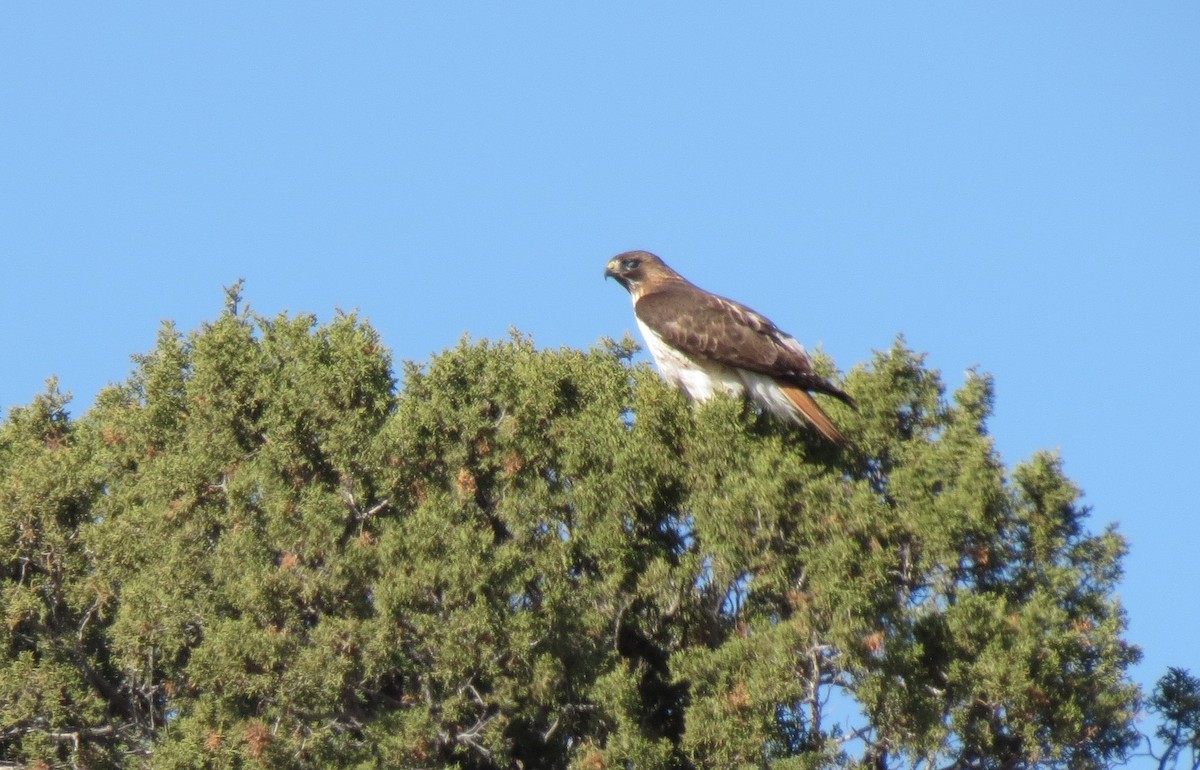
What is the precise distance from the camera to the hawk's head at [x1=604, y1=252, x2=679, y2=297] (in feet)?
50.8

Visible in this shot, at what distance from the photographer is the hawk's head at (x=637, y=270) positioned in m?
15.5

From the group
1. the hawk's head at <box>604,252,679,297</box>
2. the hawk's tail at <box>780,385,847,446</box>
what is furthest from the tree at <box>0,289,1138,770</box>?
the hawk's head at <box>604,252,679,297</box>

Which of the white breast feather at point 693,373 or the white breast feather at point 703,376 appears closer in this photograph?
the white breast feather at point 703,376

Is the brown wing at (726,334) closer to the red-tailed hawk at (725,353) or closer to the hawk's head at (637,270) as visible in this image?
the red-tailed hawk at (725,353)

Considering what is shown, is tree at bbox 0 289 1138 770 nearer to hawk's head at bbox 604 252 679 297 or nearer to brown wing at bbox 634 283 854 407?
brown wing at bbox 634 283 854 407

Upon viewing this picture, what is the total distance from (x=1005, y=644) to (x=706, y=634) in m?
1.89

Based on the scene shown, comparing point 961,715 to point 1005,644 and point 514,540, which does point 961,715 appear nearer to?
point 1005,644

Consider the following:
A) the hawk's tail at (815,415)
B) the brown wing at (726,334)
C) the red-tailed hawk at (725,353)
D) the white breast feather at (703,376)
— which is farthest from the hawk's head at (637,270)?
the hawk's tail at (815,415)

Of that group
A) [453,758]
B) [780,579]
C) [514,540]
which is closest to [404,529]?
[514,540]

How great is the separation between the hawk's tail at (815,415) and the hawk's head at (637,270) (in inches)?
105

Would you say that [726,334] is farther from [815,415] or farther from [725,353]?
[815,415]

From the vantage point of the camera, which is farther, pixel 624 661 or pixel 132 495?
pixel 132 495

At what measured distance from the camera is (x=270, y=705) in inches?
458

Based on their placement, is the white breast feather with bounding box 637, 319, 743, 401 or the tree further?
the white breast feather with bounding box 637, 319, 743, 401
